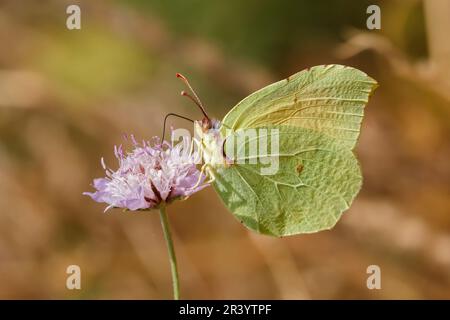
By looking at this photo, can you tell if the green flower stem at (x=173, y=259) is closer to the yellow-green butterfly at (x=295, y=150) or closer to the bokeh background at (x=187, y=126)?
the yellow-green butterfly at (x=295, y=150)

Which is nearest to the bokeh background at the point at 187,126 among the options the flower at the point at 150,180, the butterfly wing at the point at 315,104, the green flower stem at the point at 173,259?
the butterfly wing at the point at 315,104

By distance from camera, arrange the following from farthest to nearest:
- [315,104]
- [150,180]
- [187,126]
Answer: [187,126] → [315,104] → [150,180]

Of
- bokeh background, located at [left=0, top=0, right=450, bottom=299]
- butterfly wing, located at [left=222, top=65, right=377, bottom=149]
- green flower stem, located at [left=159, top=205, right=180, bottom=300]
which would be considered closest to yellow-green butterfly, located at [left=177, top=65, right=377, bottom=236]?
butterfly wing, located at [left=222, top=65, right=377, bottom=149]

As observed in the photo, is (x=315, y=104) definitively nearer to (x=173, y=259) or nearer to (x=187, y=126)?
(x=173, y=259)

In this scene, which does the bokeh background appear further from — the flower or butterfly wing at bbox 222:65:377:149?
the flower

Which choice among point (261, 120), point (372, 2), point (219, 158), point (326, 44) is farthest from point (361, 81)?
point (326, 44)

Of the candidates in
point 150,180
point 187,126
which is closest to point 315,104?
point 150,180
